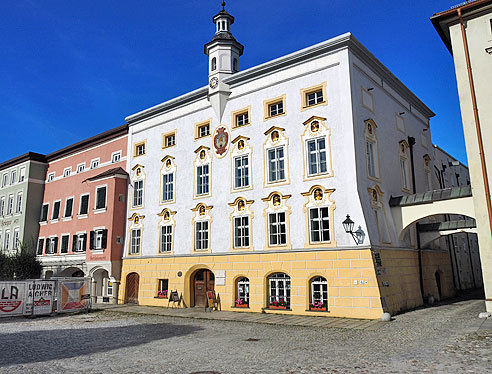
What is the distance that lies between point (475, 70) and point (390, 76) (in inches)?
269

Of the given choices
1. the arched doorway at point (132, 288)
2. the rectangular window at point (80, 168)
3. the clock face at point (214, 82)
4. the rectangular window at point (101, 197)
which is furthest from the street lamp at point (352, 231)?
the rectangular window at point (80, 168)

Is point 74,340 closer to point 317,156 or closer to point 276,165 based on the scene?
point 276,165

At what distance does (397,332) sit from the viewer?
14820 mm

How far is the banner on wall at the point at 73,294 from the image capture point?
23.3m

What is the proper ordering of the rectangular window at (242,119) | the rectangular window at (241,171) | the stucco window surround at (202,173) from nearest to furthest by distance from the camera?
the rectangular window at (241,171), the rectangular window at (242,119), the stucco window surround at (202,173)

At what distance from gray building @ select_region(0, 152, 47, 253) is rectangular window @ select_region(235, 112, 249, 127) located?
77.3 feet

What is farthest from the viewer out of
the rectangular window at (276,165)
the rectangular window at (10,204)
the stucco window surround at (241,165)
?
the rectangular window at (10,204)

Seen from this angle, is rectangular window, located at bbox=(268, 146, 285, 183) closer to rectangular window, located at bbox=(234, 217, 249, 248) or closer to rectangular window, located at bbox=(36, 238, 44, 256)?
→ rectangular window, located at bbox=(234, 217, 249, 248)

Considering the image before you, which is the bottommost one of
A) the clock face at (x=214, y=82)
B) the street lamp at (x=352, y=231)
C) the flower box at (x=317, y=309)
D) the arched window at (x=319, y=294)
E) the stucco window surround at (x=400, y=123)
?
the flower box at (x=317, y=309)

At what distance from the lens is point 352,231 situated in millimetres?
19406

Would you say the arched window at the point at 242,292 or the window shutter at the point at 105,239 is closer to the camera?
the arched window at the point at 242,292

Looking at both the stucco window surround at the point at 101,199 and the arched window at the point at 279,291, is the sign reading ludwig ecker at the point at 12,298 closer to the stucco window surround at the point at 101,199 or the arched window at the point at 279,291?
the stucco window surround at the point at 101,199

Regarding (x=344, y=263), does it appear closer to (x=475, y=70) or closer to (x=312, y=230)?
(x=312, y=230)

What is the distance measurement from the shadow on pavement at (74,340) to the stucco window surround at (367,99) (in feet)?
44.4
